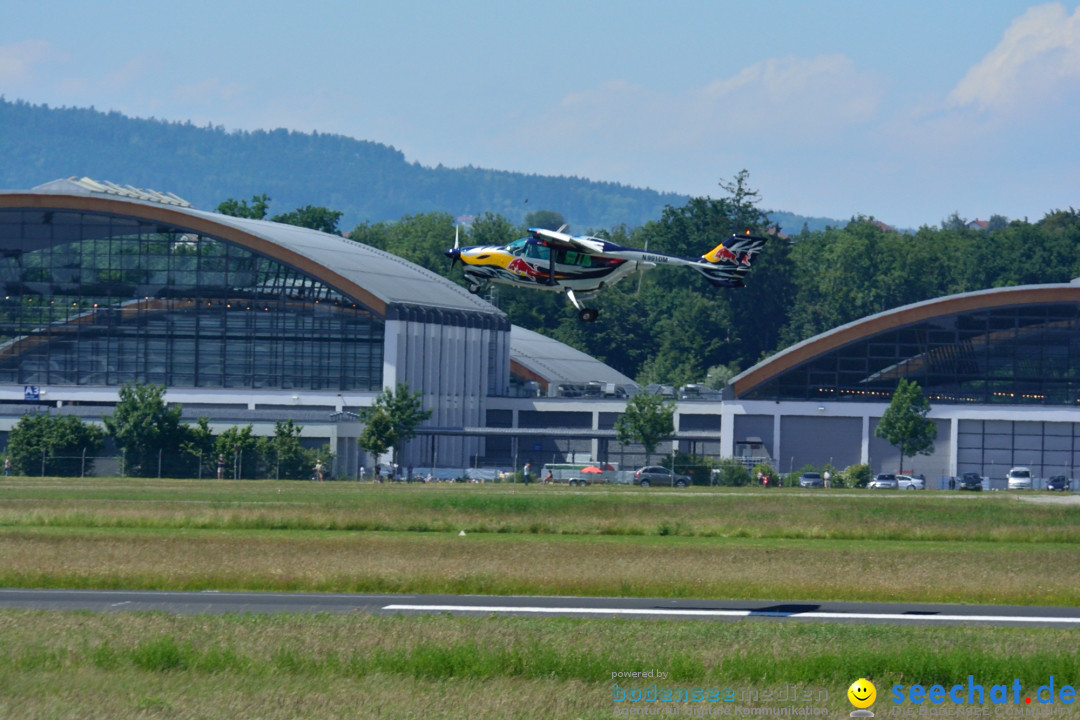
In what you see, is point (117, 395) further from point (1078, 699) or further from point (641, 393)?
point (1078, 699)

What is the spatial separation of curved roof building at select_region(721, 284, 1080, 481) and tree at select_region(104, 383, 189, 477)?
40230 millimetres

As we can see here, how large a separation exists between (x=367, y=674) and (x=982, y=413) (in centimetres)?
9180

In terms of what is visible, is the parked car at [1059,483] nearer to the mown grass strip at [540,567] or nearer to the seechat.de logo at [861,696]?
the mown grass strip at [540,567]

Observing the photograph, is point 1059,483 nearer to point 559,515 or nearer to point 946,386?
point 946,386

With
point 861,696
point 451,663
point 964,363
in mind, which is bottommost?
point 451,663

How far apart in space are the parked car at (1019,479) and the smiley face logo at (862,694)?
8591 cm

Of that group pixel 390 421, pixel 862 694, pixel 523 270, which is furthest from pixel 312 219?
pixel 862 694

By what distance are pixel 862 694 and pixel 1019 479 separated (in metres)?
86.4

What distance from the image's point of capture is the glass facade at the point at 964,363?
351 feet

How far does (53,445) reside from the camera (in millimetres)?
91875

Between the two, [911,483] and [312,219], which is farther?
[312,219]

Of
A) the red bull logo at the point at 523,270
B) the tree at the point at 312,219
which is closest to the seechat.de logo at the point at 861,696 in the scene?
the red bull logo at the point at 523,270

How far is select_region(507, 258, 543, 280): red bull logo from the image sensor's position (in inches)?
1742

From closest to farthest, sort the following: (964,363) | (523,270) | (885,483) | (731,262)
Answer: (523,270), (731,262), (885,483), (964,363)
